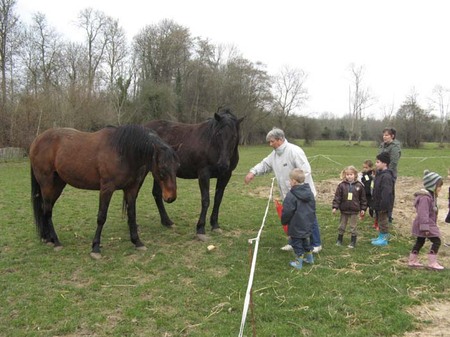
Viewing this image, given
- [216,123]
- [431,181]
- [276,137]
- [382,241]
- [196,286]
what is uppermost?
[216,123]

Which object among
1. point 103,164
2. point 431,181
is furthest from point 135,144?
point 431,181

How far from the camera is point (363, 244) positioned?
574 centimetres

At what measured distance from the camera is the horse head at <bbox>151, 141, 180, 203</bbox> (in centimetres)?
491

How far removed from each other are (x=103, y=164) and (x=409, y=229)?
574 centimetres

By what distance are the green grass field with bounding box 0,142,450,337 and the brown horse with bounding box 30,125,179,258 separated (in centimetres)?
63

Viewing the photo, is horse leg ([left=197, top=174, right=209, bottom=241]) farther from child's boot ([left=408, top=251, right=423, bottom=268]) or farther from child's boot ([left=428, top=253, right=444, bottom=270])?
child's boot ([left=428, top=253, right=444, bottom=270])

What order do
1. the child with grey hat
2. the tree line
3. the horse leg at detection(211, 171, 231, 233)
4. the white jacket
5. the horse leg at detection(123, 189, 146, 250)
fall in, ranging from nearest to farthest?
the child with grey hat → the white jacket → the horse leg at detection(123, 189, 146, 250) → the horse leg at detection(211, 171, 231, 233) → the tree line

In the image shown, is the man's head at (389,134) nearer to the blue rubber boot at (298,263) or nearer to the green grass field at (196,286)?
the green grass field at (196,286)

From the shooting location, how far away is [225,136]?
557 centimetres

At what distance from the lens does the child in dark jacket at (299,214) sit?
462 centimetres

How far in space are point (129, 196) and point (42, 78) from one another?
29.0 meters

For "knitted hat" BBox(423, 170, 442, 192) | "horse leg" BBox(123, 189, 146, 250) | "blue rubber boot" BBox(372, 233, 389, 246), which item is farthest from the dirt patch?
"horse leg" BBox(123, 189, 146, 250)

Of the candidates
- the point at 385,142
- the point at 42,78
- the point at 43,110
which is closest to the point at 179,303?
the point at 385,142

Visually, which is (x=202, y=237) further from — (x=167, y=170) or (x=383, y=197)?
(x=383, y=197)
